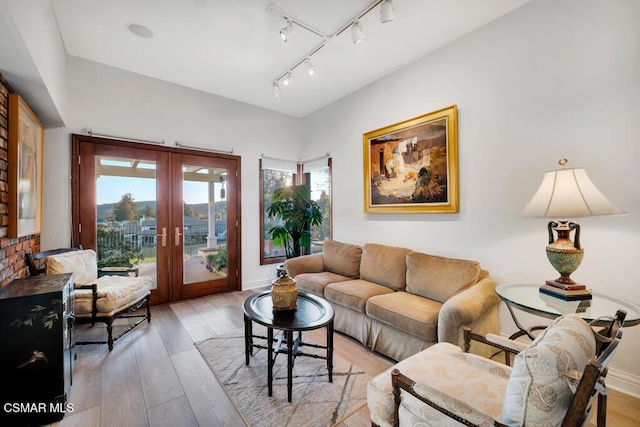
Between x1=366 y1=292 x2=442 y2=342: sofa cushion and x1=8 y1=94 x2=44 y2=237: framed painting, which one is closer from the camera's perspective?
x1=8 y1=94 x2=44 y2=237: framed painting

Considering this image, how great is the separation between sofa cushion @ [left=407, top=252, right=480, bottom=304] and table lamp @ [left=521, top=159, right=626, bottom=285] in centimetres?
67

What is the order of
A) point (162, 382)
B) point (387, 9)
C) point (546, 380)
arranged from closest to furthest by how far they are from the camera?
point (546, 380), point (162, 382), point (387, 9)

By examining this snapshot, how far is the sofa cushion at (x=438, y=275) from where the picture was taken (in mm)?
2473

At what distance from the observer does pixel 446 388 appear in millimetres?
1313

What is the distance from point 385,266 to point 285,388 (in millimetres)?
1637

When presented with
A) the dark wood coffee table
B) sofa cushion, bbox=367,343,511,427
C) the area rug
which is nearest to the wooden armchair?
the area rug

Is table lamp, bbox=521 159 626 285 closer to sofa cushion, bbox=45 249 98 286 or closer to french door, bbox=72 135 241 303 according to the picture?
french door, bbox=72 135 241 303

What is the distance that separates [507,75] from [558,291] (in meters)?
1.89

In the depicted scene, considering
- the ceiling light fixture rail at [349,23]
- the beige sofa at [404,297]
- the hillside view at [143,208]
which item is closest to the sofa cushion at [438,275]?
the beige sofa at [404,297]

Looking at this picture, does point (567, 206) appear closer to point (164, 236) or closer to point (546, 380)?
point (546, 380)

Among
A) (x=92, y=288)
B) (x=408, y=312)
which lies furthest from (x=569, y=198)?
(x=92, y=288)

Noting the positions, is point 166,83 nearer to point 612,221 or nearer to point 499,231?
point 499,231

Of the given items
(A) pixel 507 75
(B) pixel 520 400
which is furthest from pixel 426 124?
(B) pixel 520 400

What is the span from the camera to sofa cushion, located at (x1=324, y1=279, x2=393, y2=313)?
2699 millimetres
